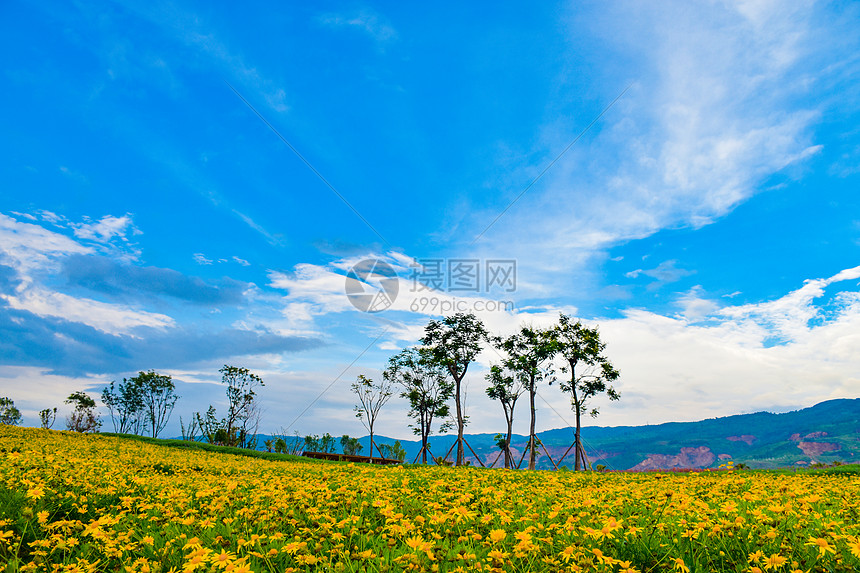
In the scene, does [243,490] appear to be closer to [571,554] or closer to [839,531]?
[571,554]

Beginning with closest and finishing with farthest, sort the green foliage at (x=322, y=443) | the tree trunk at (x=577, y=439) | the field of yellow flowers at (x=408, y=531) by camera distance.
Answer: the field of yellow flowers at (x=408, y=531), the tree trunk at (x=577, y=439), the green foliage at (x=322, y=443)

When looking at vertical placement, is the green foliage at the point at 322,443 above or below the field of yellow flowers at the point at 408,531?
below

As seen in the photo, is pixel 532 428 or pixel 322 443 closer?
pixel 532 428

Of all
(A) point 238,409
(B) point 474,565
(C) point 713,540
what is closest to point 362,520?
(B) point 474,565

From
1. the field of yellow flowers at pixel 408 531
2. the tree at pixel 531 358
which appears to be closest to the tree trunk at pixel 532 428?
the tree at pixel 531 358

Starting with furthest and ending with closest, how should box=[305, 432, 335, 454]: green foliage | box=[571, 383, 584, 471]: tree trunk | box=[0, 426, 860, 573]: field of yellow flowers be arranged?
box=[305, 432, 335, 454]: green foliage, box=[571, 383, 584, 471]: tree trunk, box=[0, 426, 860, 573]: field of yellow flowers

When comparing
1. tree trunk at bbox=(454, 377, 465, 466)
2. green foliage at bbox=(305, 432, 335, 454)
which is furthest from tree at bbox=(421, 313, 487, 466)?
green foliage at bbox=(305, 432, 335, 454)

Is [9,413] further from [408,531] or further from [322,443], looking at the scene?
[408,531]

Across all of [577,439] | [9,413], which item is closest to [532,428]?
[577,439]

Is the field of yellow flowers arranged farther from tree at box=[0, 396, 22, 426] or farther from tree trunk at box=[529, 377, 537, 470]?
tree at box=[0, 396, 22, 426]

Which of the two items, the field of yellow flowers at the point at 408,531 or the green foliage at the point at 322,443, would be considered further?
the green foliage at the point at 322,443

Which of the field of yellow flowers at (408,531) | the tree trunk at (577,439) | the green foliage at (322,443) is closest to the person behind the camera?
the field of yellow flowers at (408,531)

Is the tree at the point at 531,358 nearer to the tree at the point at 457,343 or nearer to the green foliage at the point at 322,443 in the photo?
the tree at the point at 457,343

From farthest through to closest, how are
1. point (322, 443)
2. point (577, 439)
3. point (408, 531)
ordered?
1. point (322, 443)
2. point (577, 439)
3. point (408, 531)
